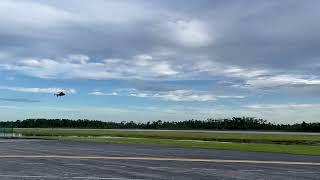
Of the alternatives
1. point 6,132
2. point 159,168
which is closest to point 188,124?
point 6,132

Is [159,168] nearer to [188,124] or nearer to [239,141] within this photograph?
[239,141]


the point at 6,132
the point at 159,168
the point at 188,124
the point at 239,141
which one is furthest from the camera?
the point at 188,124

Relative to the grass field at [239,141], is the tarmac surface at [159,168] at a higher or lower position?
lower

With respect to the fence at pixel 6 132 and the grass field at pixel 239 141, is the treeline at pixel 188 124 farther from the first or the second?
the grass field at pixel 239 141

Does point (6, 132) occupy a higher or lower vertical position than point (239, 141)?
higher

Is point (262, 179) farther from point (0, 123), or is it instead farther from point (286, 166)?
point (0, 123)

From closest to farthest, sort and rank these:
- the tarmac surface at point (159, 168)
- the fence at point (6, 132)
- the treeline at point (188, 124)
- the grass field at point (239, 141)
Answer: the tarmac surface at point (159, 168), the grass field at point (239, 141), the fence at point (6, 132), the treeline at point (188, 124)

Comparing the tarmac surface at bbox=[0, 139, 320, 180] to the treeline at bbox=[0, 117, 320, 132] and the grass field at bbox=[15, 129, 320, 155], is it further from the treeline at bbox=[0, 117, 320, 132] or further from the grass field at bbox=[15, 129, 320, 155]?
the treeline at bbox=[0, 117, 320, 132]

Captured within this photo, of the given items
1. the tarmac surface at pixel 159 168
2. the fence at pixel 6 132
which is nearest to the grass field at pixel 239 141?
the tarmac surface at pixel 159 168

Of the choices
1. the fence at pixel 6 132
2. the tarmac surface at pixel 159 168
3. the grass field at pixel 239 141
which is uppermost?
the fence at pixel 6 132

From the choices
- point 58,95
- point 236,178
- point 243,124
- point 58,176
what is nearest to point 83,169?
point 58,176

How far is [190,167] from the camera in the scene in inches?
749

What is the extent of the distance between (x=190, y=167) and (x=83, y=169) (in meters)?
4.15

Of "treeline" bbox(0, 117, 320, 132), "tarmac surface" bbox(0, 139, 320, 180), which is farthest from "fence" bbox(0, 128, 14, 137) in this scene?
"tarmac surface" bbox(0, 139, 320, 180)
